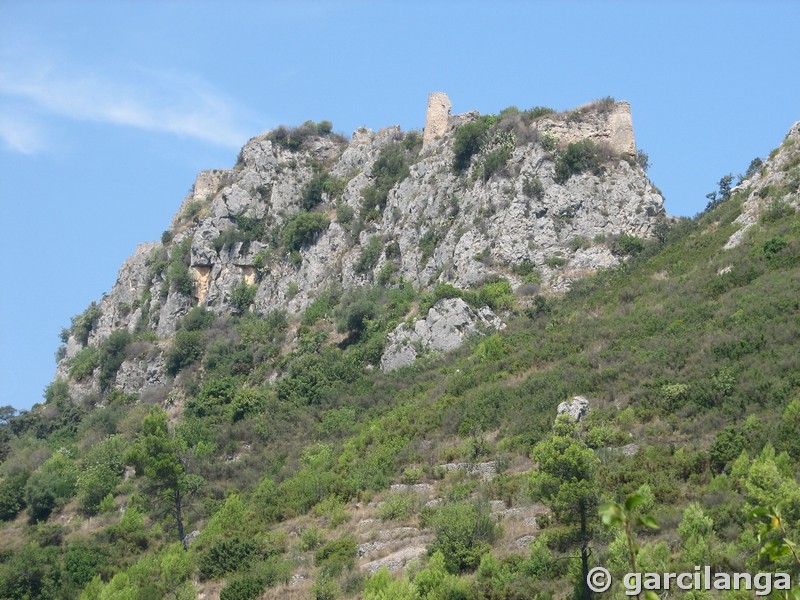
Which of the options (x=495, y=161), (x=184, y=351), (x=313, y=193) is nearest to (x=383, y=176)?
(x=313, y=193)

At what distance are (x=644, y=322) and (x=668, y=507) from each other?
16100mm

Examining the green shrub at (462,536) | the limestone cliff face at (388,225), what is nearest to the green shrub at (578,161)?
the limestone cliff face at (388,225)

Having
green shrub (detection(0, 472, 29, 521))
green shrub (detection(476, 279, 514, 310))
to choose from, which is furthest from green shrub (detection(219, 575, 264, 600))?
green shrub (detection(476, 279, 514, 310))

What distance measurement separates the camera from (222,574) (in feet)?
103

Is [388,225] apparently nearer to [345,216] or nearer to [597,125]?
[345,216]

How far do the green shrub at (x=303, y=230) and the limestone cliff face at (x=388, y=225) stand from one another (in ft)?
1.27

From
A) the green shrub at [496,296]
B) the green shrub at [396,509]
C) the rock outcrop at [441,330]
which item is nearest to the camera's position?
the green shrub at [396,509]

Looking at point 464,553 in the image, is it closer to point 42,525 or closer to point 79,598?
point 79,598

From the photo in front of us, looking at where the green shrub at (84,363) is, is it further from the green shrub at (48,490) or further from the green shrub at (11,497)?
the green shrub at (11,497)

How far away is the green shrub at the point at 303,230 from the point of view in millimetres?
62812

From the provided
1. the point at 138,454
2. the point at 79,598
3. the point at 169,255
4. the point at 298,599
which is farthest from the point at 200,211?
the point at 298,599

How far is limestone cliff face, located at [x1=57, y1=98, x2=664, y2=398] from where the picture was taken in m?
53.3

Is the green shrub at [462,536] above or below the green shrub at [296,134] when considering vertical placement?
below

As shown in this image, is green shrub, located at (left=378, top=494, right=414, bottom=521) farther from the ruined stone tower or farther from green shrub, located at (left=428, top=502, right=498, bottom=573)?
the ruined stone tower
